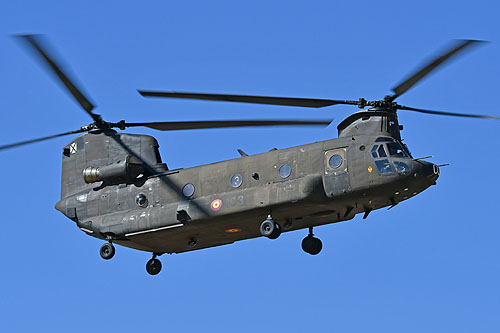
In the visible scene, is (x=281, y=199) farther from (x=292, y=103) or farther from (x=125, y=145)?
(x=125, y=145)

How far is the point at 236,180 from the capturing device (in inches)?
1251

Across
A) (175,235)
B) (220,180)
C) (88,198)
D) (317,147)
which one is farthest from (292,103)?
(88,198)

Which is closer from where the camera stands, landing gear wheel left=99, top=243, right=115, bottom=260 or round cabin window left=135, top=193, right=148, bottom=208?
round cabin window left=135, top=193, right=148, bottom=208

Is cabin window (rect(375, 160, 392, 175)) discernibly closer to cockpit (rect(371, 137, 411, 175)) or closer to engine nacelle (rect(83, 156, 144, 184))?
cockpit (rect(371, 137, 411, 175))

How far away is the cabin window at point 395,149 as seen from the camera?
98.9 feet

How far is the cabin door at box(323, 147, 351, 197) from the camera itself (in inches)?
1182

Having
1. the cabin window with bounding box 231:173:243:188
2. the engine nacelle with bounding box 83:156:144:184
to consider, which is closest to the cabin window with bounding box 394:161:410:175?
the cabin window with bounding box 231:173:243:188

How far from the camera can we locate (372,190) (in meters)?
29.7

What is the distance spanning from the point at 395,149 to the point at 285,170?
3568mm

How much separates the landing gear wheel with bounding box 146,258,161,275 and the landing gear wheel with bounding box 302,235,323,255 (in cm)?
563

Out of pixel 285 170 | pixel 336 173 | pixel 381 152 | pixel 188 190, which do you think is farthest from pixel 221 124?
pixel 381 152

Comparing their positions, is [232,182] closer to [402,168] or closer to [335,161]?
[335,161]

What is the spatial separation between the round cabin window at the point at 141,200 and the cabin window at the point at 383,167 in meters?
8.30

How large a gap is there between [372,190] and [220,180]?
17.3 ft
